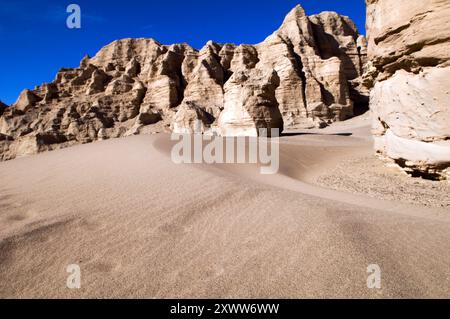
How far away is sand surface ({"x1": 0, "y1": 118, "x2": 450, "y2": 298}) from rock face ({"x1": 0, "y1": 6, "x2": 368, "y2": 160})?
62.4 feet

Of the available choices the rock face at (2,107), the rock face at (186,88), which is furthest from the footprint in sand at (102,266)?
the rock face at (2,107)

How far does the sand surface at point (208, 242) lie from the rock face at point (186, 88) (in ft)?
62.4

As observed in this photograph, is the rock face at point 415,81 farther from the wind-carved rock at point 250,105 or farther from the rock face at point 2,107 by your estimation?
the rock face at point 2,107

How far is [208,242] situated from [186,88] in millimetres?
31374

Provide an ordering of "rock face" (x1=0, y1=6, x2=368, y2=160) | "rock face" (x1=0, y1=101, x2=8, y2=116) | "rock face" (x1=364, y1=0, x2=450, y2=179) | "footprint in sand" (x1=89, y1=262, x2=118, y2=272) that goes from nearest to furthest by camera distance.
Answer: "footprint in sand" (x1=89, y1=262, x2=118, y2=272) → "rock face" (x1=364, y1=0, x2=450, y2=179) → "rock face" (x1=0, y1=6, x2=368, y2=160) → "rock face" (x1=0, y1=101, x2=8, y2=116)

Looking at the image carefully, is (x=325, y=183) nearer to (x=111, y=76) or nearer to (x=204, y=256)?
(x=204, y=256)

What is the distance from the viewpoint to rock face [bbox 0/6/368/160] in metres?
25.8

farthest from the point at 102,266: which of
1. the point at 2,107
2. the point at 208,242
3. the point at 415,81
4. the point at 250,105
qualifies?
the point at 2,107

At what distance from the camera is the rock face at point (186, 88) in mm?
25844

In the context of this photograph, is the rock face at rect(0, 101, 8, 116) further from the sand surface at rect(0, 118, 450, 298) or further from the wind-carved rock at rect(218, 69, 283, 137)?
the sand surface at rect(0, 118, 450, 298)

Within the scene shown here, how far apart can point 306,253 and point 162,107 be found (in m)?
30.3

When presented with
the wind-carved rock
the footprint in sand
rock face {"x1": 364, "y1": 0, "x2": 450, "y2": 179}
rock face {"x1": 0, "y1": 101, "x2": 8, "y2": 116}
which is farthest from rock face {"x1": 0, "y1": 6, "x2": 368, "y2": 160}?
the footprint in sand
